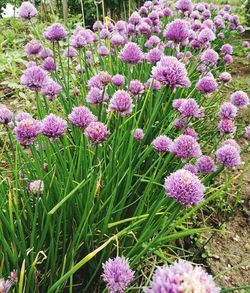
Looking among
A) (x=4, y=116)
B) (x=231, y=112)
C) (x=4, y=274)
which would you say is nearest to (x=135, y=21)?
(x=231, y=112)

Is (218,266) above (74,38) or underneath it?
underneath

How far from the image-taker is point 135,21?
2432mm

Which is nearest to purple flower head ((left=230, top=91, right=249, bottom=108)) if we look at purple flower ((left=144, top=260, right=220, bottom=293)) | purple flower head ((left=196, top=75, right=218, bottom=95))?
purple flower head ((left=196, top=75, right=218, bottom=95))

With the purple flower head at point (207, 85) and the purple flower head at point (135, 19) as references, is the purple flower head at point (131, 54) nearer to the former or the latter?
the purple flower head at point (207, 85)

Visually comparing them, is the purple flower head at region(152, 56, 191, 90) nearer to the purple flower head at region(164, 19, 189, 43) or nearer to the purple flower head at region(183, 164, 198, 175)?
the purple flower head at region(183, 164, 198, 175)

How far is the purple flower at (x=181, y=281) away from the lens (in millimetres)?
481

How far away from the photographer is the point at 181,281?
494 mm

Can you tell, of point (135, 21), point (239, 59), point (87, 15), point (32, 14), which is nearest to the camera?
point (32, 14)

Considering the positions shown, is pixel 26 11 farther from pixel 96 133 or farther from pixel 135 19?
pixel 96 133

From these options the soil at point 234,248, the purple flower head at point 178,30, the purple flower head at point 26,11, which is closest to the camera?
the soil at point 234,248

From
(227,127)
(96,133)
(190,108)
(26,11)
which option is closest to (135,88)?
(190,108)

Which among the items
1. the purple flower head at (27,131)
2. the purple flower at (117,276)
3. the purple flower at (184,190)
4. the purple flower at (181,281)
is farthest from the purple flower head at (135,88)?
the purple flower at (181,281)

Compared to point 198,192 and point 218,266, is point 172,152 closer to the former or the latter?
point 198,192

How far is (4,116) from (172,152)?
631 mm
